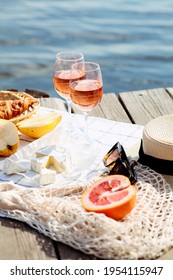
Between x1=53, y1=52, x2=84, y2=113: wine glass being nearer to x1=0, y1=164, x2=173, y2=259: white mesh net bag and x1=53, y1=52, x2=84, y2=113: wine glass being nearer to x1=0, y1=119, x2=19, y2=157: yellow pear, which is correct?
x1=0, y1=119, x2=19, y2=157: yellow pear

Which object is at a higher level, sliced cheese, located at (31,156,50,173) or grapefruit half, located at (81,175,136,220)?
grapefruit half, located at (81,175,136,220)

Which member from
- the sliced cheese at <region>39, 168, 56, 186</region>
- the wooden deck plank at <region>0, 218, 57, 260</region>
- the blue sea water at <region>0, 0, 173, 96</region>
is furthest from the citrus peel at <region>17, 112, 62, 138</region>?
the blue sea water at <region>0, 0, 173, 96</region>

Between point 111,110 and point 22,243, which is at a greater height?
point 22,243

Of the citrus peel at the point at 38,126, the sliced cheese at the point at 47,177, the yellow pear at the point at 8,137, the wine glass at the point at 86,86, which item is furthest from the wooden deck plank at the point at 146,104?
the sliced cheese at the point at 47,177

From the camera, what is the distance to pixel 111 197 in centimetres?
220

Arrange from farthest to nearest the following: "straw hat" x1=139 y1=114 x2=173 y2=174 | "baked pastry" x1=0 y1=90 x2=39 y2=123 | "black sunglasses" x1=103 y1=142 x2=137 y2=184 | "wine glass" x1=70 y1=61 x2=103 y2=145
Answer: "baked pastry" x1=0 y1=90 x2=39 y2=123, "wine glass" x1=70 y1=61 x2=103 y2=145, "straw hat" x1=139 y1=114 x2=173 y2=174, "black sunglasses" x1=103 y1=142 x2=137 y2=184

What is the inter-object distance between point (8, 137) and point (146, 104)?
104cm

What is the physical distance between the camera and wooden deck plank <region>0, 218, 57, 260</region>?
2.08m

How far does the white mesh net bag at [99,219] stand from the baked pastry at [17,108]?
0.53 meters

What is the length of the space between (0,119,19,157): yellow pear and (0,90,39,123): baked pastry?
149mm

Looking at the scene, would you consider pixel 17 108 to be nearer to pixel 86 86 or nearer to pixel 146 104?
pixel 86 86

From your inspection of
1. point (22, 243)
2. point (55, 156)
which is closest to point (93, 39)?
point (55, 156)

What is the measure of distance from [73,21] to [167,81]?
6.99ft

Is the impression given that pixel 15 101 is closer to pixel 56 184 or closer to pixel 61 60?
pixel 61 60
